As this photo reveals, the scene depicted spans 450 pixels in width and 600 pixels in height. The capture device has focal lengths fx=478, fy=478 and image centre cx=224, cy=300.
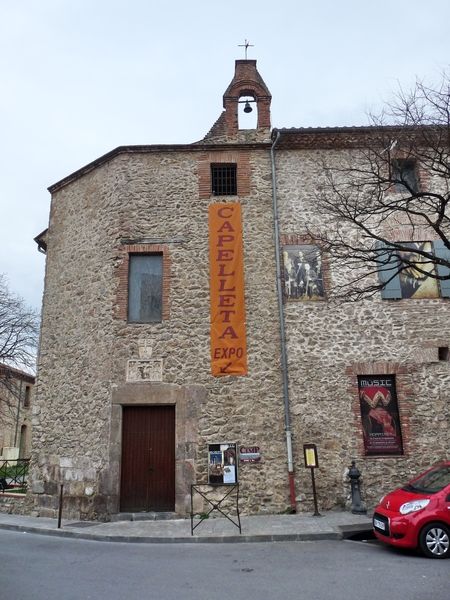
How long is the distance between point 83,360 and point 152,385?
2041mm

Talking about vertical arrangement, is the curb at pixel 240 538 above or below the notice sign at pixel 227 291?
below

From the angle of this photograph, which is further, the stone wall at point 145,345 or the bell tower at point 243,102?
the bell tower at point 243,102

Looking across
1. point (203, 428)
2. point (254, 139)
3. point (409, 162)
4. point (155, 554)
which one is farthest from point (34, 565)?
point (409, 162)

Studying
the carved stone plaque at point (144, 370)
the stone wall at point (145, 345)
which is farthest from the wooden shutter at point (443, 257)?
the carved stone plaque at point (144, 370)

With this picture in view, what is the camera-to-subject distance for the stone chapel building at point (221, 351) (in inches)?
419

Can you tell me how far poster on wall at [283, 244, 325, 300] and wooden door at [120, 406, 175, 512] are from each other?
409 cm

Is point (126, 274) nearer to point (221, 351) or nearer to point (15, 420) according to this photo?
point (221, 351)

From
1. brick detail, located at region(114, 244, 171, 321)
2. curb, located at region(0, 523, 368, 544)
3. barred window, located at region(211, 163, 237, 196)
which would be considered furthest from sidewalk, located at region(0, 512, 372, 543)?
barred window, located at region(211, 163, 237, 196)

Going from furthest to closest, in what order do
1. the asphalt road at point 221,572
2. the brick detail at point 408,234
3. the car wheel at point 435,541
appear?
1. the brick detail at point 408,234
2. the car wheel at point 435,541
3. the asphalt road at point 221,572

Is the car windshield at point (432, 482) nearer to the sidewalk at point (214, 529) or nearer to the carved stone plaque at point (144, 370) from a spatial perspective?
the sidewalk at point (214, 529)

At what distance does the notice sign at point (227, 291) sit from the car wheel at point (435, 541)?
5.29m

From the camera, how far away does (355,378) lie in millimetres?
11125

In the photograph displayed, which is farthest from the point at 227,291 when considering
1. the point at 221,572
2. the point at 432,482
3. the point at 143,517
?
the point at 221,572

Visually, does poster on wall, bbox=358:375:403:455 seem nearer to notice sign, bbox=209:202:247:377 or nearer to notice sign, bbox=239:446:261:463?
notice sign, bbox=239:446:261:463
